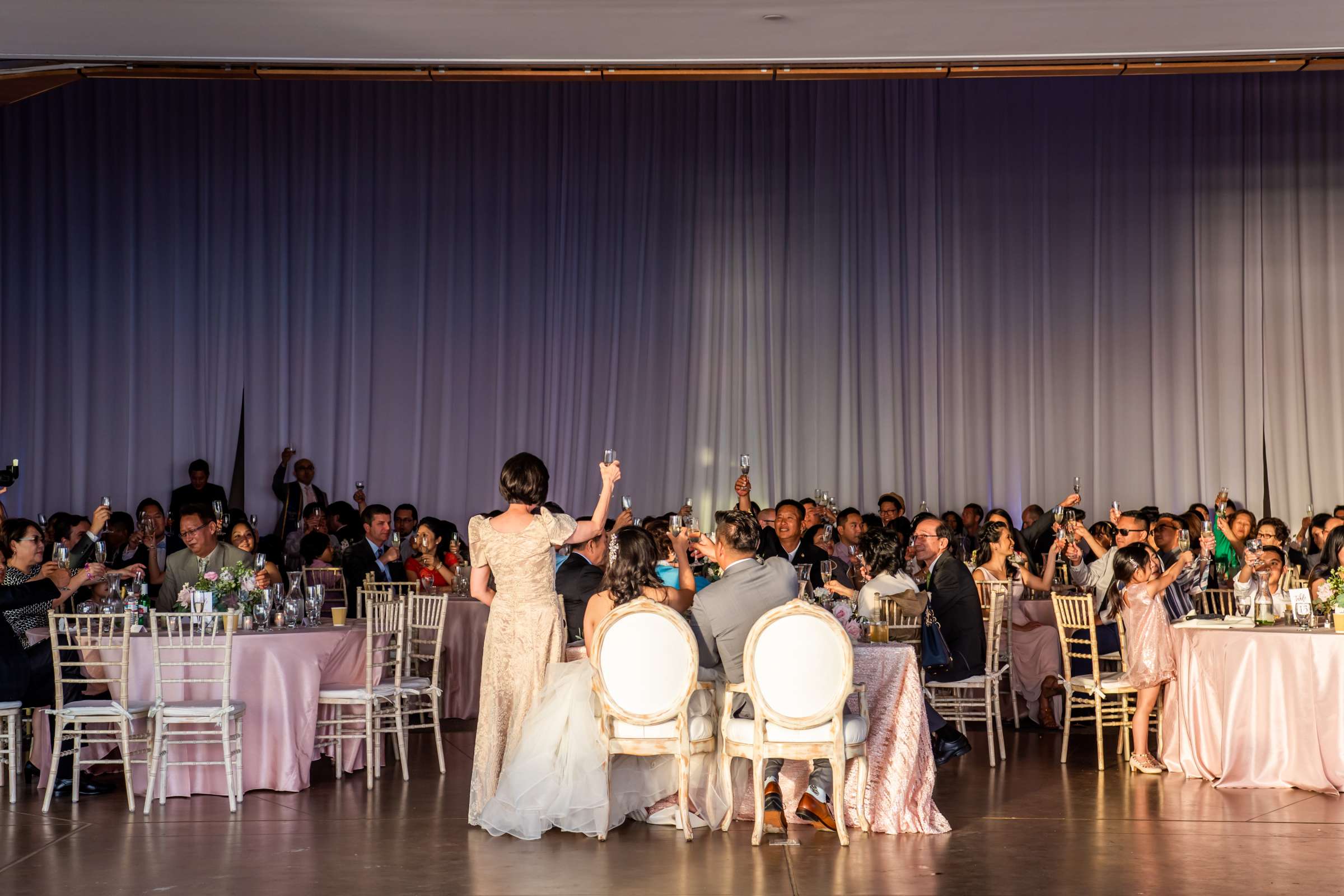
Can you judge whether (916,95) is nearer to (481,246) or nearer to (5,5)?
(481,246)

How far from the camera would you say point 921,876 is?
5.04 m

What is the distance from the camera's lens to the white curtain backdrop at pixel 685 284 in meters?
13.3

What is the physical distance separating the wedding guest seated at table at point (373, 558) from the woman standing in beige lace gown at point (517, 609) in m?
3.31

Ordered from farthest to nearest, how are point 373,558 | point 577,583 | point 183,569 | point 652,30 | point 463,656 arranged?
point 373,558 < point 463,656 < point 652,30 < point 183,569 < point 577,583

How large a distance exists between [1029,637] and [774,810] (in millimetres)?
3565

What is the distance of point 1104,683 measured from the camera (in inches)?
292

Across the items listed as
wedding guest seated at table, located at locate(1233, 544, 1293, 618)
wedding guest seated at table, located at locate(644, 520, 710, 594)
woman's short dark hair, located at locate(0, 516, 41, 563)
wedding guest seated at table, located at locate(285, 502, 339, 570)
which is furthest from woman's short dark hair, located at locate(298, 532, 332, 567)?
wedding guest seated at table, located at locate(1233, 544, 1293, 618)

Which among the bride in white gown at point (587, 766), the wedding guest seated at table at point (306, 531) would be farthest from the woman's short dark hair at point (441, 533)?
the bride in white gown at point (587, 766)

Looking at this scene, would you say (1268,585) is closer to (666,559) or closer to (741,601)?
(741,601)

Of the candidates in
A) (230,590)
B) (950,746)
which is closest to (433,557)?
(230,590)

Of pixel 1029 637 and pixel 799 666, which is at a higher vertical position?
pixel 799 666

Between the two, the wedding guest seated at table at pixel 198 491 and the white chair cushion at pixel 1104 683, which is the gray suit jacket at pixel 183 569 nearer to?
the white chair cushion at pixel 1104 683

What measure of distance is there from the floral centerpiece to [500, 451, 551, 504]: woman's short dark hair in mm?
1771

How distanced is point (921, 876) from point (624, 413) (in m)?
8.84
